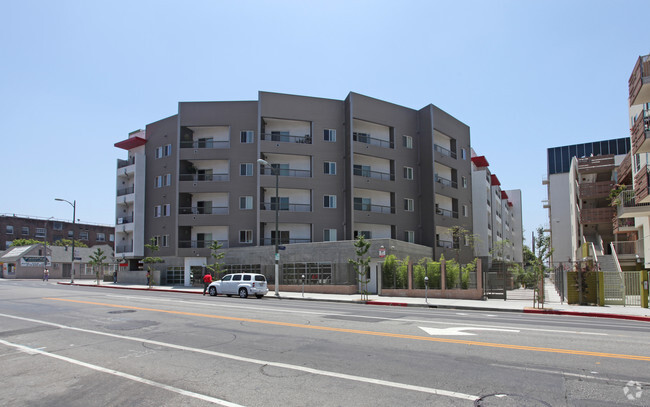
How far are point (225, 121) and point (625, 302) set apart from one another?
3777 centimetres

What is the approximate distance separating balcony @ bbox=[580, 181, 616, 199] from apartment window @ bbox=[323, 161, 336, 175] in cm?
2590

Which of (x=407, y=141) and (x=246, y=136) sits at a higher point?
(x=407, y=141)

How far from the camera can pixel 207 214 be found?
4591 cm

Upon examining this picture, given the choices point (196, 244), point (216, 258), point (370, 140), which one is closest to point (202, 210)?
point (196, 244)

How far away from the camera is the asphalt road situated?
6254 mm

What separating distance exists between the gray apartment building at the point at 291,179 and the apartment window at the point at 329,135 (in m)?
0.10

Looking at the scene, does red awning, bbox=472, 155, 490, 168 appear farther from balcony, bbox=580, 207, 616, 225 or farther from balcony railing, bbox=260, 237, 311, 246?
balcony railing, bbox=260, 237, 311, 246

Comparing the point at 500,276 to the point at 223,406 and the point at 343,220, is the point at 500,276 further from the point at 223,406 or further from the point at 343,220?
the point at 223,406

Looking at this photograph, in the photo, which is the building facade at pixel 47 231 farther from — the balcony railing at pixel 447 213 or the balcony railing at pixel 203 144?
the balcony railing at pixel 447 213

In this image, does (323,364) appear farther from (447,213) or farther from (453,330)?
(447,213)

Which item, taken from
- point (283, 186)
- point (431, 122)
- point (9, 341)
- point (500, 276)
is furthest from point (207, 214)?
point (9, 341)

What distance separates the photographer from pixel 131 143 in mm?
53031

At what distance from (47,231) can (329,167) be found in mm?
76090

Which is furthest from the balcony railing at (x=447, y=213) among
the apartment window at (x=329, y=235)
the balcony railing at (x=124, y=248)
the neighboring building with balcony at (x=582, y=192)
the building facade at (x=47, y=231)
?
the building facade at (x=47, y=231)
